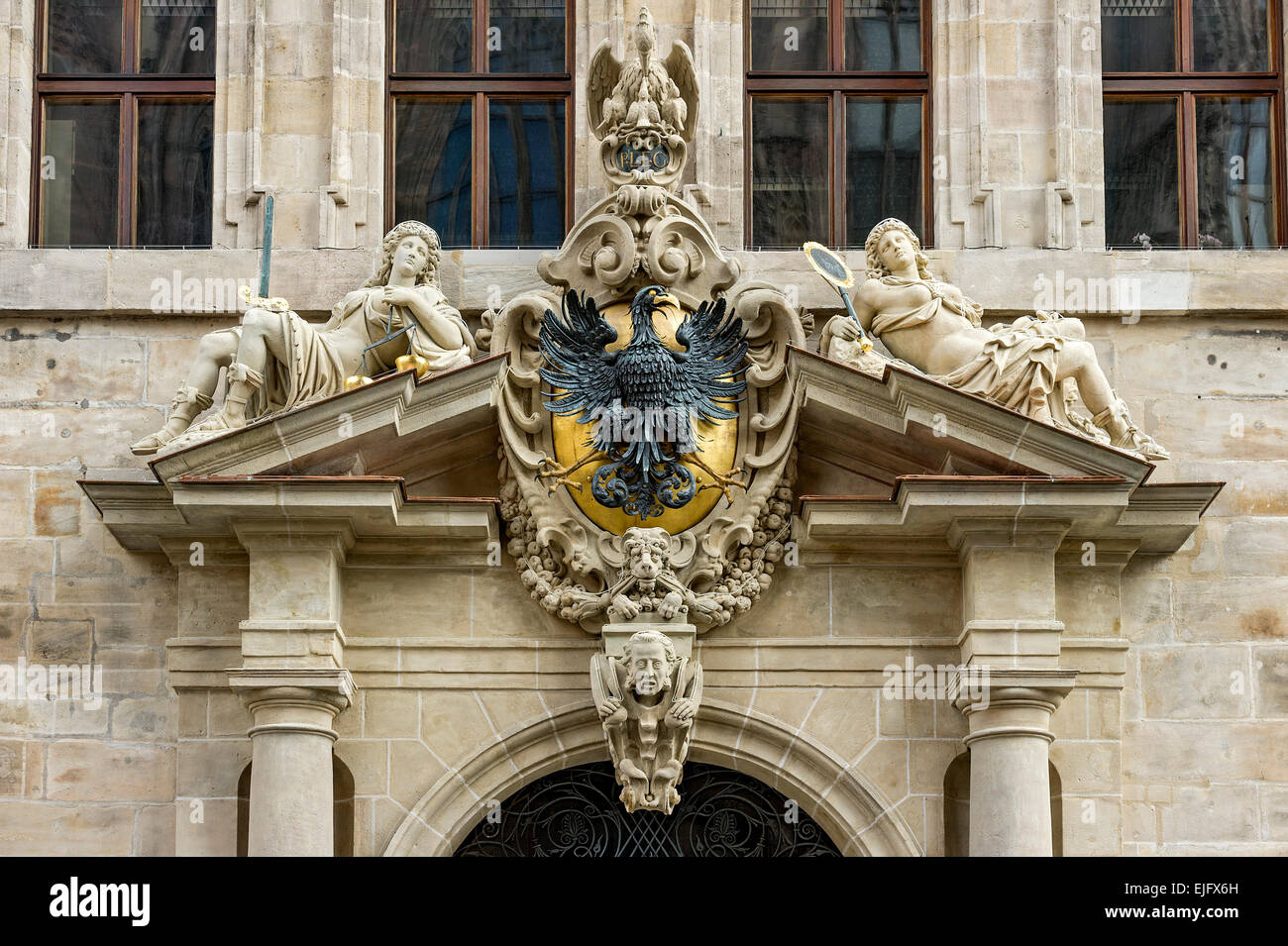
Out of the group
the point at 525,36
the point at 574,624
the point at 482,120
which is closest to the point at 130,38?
the point at 482,120

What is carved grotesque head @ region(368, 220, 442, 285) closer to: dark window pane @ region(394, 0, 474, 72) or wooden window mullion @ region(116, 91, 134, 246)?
dark window pane @ region(394, 0, 474, 72)

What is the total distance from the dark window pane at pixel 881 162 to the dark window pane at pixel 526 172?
66.2 inches

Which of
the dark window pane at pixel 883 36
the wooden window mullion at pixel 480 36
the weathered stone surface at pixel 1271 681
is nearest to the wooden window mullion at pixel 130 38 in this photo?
the wooden window mullion at pixel 480 36

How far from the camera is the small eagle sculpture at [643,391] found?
1588cm

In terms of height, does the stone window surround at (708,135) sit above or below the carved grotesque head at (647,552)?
above

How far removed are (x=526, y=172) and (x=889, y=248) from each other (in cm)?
240

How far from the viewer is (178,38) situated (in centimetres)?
1767

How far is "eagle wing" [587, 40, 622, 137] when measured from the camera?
1655 cm

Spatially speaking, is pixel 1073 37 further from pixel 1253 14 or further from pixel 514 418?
pixel 514 418

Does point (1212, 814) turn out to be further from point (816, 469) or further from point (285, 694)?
point (285, 694)

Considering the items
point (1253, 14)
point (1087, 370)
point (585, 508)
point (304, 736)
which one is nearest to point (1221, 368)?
point (1087, 370)

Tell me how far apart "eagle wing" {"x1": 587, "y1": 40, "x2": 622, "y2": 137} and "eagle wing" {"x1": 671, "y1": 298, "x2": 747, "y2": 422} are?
132 cm

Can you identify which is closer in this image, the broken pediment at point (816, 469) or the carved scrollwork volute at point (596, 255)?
the broken pediment at point (816, 469)

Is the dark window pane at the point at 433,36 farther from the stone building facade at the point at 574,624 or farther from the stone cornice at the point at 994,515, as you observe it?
the stone cornice at the point at 994,515
